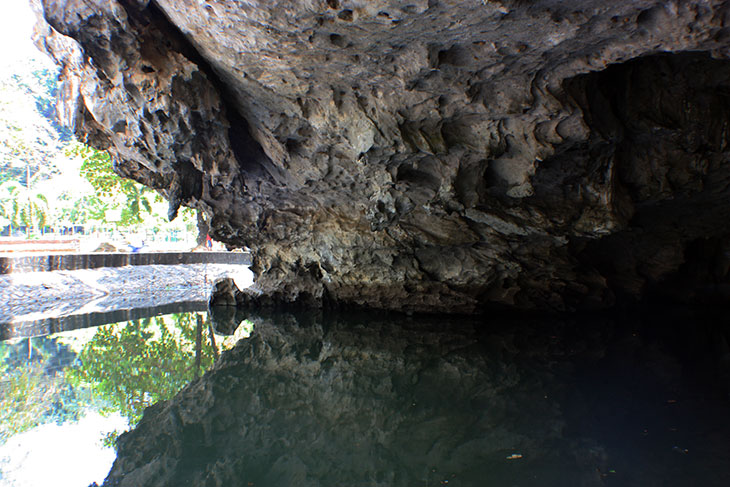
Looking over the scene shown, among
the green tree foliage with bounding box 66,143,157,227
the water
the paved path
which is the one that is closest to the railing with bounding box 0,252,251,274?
the paved path

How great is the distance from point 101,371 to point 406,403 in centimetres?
494

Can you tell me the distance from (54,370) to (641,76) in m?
9.66

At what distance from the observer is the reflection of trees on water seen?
5.27m

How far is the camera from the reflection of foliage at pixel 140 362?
6.00 meters

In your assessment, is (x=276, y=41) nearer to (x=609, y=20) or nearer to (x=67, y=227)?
(x=609, y=20)

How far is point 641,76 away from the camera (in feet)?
19.6

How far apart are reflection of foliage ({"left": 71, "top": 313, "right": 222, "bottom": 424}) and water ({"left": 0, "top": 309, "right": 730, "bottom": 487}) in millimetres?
44

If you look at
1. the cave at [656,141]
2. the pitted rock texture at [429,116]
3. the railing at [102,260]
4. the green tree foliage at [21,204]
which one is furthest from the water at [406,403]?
the green tree foliage at [21,204]

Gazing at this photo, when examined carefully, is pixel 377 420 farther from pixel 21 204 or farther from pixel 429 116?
pixel 21 204

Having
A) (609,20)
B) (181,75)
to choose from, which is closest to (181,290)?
(181,75)

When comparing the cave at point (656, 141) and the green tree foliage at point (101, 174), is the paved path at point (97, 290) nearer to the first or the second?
the green tree foliage at point (101, 174)

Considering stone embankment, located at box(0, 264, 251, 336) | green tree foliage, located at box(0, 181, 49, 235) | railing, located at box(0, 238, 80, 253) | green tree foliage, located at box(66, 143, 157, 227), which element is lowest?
stone embankment, located at box(0, 264, 251, 336)

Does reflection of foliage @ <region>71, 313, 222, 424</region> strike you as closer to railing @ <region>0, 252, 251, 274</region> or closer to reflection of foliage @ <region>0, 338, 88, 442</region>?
reflection of foliage @ <region>0, 338, 88, 442</region>

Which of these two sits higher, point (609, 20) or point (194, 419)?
point (609, 20)
